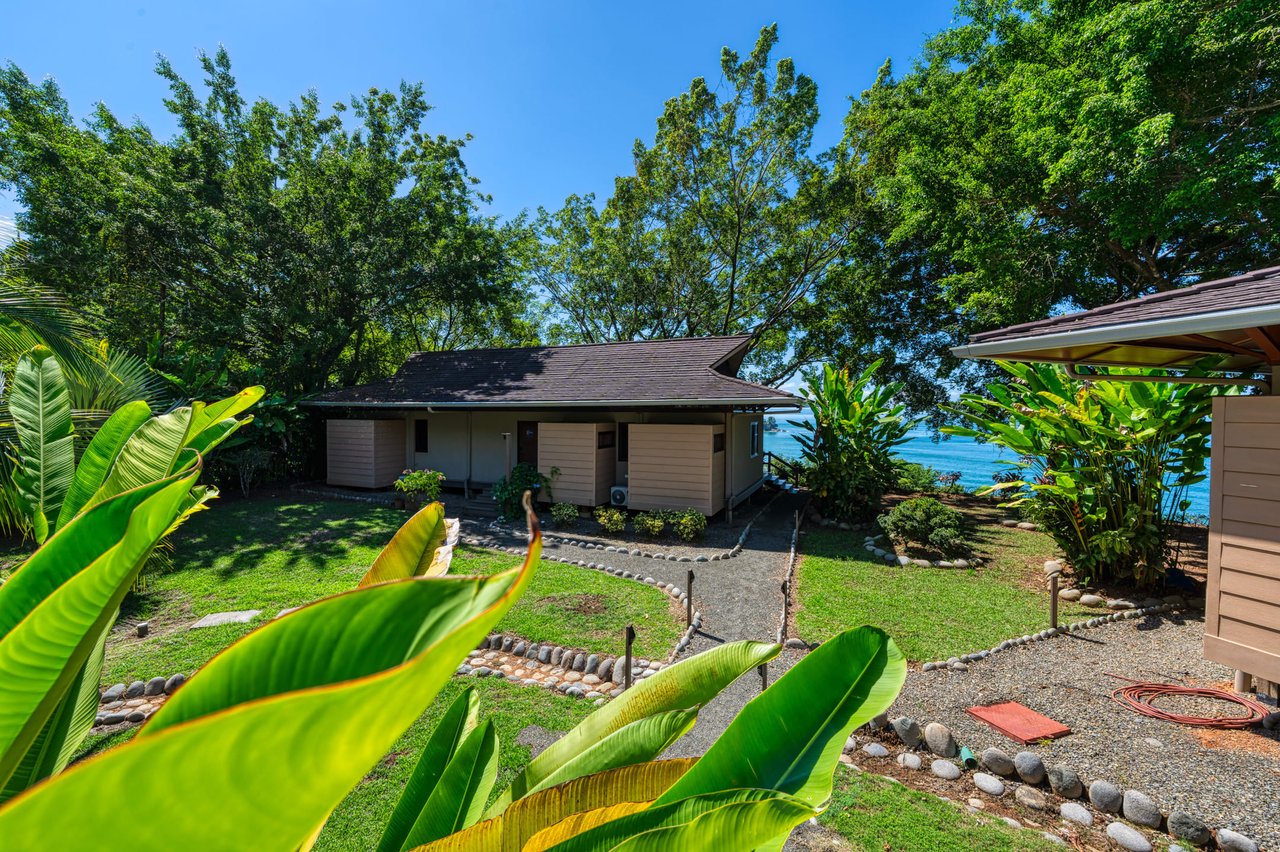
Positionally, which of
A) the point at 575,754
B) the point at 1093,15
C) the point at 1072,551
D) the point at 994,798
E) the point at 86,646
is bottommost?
the point at 994,798

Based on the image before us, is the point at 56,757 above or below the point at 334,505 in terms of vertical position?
above

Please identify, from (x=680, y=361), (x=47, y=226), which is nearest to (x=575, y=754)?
(x=680, y=361)

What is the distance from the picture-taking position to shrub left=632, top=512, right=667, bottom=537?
11.1 m

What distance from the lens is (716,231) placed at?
2225 centimetres

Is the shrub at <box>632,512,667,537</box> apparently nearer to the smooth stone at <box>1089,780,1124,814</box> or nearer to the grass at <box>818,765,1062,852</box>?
the grass at <box>818,765,1062,852</box>

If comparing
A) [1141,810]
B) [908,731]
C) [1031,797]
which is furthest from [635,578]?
[1141,810]

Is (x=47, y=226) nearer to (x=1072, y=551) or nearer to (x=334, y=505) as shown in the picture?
(x=334, y=505)

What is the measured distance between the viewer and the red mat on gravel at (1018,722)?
14.7ft

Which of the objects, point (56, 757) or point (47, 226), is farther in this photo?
point (47, 226)

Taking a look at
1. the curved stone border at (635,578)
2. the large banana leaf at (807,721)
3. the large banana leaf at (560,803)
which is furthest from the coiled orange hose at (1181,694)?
the large banana leaf at (560,803)

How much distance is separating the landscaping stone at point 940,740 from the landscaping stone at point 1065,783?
2.10ft

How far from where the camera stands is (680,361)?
45.7 ft

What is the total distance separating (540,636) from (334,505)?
9.83m

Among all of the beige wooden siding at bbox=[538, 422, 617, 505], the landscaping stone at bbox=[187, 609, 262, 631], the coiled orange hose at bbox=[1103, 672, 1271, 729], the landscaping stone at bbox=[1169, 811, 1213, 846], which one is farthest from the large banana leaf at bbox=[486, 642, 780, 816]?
the beige wooden siding at bbox=[538, 422, 617, 505]
